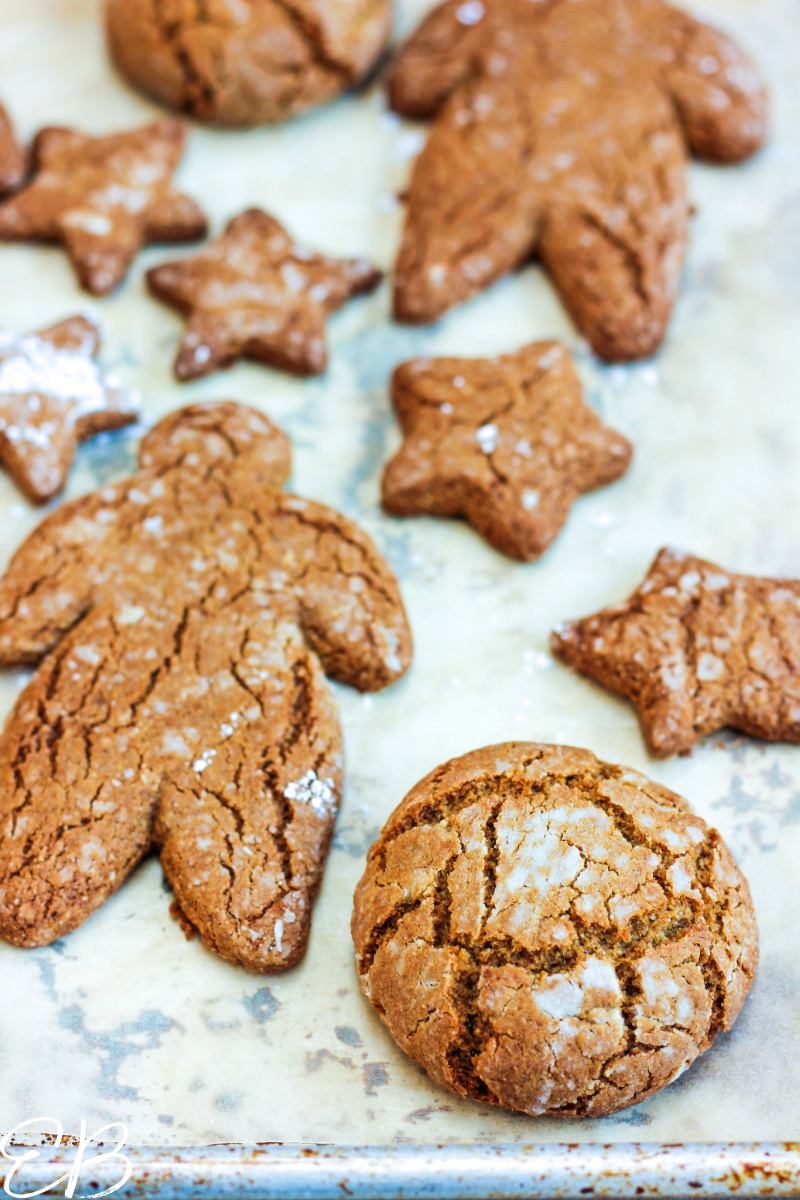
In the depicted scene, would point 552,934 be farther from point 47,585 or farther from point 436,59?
point 436,59

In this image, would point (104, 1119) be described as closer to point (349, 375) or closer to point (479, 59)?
point (349, 375)

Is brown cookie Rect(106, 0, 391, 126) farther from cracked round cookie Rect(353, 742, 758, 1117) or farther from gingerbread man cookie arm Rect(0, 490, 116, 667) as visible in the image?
cracked round cookie Rect(353, 742, 758, 1117)

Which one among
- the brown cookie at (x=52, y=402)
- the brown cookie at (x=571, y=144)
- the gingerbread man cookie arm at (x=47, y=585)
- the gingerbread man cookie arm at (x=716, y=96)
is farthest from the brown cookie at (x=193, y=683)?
the gingerbread man cookie arm at (x=716, y=96)

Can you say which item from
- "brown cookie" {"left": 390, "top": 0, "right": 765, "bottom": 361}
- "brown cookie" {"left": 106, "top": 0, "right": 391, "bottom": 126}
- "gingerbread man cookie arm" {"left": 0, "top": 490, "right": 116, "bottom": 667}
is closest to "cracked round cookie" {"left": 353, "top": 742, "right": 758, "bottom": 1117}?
"gingerbread man cookie arm" {"left": 0, "top": 490, "right": 116, "bottom": 667}

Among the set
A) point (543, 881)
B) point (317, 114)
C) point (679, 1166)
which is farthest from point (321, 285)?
point (679, 1166)

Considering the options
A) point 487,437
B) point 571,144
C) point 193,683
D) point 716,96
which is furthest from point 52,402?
point 716,96
